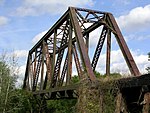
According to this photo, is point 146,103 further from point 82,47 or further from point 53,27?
point 53,27

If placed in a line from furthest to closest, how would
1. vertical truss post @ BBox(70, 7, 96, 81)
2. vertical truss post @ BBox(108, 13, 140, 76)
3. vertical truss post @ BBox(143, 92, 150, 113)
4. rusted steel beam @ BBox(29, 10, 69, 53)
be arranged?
rusted steel beam @ BBox(29, 10, 69, 53) < vertical truss post @ BBox(108, 13, 140, 76) < vertical truss post @ BBox(70, 7, 96, 81) < vertical truss post @ BBox(143, 92, 150, 113)

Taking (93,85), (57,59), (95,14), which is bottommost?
(93,85)

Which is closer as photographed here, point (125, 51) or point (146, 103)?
point (146, 103)

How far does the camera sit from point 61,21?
2406cm

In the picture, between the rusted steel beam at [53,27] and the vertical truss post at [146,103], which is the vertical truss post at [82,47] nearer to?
the rusted steel beam at [53,27]

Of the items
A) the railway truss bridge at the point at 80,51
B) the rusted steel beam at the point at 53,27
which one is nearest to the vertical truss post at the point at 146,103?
the railway truss bridge at the point at 80,51

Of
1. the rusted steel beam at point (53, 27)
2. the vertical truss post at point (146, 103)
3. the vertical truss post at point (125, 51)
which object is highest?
the rusted steel beam at point (53, 27)

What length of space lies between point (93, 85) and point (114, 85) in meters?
1.77

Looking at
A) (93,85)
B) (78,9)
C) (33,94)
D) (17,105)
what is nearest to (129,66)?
(93,85)

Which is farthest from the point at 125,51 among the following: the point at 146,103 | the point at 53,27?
the point at 53,27

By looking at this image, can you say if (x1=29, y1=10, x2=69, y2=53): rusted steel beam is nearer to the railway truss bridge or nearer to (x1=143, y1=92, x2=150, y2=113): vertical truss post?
the railway truss bridge

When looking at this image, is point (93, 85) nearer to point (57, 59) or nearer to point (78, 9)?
point (78, 9)

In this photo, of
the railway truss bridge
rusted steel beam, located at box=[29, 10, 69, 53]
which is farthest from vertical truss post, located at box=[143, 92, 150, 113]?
rusted steel beam, located at box=[29, 10, 69, 53]

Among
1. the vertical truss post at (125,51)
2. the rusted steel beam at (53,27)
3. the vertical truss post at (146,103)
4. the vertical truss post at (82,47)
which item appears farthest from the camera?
the rusted steel beam at (53,27)
